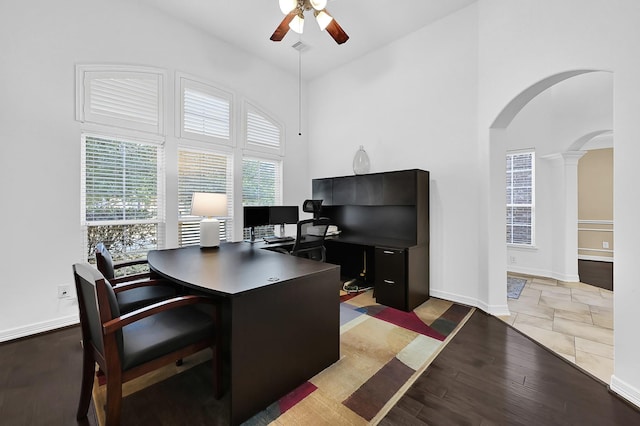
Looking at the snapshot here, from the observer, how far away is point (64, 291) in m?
2.87

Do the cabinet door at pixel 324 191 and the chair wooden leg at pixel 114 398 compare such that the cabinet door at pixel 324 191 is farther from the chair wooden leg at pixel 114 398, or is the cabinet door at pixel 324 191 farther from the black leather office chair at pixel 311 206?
the chair wooden leg at pixel 114 398

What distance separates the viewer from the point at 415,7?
11.1 ft

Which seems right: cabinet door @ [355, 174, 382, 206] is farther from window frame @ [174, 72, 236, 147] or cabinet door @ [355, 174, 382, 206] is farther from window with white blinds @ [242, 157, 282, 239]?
window frame @ [174, 72, 236, 147]

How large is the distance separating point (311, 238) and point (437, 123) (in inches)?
91.2

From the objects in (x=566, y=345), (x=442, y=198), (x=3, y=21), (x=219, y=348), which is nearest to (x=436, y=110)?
(x=442, y=198)

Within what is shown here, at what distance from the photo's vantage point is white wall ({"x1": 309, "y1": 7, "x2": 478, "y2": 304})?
134 inches

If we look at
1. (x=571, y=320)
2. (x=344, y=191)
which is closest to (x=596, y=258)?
(x=571, y=320)

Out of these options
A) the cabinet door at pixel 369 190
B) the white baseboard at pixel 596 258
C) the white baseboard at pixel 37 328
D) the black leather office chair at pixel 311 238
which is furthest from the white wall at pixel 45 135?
the white baseboard at pixel 596 258

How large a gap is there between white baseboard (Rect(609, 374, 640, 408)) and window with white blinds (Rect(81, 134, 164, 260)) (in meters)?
4.58

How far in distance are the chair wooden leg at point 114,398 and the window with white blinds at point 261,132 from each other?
357 centimetres

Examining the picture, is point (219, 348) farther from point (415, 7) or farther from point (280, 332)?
point (415, 7)

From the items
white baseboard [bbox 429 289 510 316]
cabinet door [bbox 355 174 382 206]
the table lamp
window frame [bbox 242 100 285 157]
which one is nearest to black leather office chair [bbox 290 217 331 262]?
cabinet door [bbox 355 174 382 206]

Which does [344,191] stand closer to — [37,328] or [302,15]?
[302,15]

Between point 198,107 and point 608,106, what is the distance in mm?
5888
